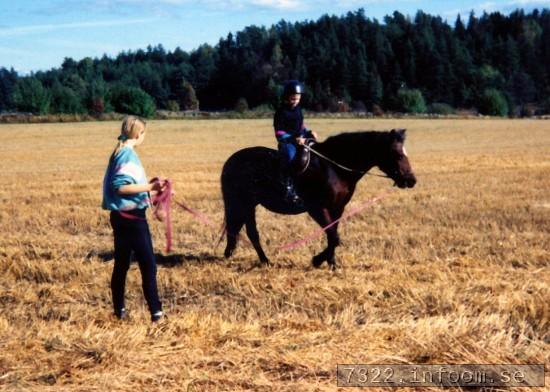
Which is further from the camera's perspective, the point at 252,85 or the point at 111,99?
the point at 252,85

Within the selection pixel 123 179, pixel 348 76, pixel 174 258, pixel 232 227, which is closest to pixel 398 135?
pixel 232 227

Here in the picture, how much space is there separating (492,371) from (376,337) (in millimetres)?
928

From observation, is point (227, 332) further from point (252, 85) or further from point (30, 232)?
point (252, 85)

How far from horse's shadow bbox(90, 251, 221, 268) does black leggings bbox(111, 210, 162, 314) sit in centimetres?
257

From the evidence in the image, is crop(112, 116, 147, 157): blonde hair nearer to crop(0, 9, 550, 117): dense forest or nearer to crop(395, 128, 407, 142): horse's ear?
crop(395, 128, 407, 142): horse's ear

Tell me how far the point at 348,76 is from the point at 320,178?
10086 cm

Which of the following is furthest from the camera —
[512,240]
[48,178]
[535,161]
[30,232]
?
[535,161]

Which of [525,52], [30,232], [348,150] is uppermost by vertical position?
[525,52]

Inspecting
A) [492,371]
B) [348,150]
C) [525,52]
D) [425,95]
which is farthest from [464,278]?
[525,52]

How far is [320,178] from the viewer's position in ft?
29.1

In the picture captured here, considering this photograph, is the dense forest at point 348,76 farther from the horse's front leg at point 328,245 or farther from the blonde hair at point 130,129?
the blonde hair at point 130,129

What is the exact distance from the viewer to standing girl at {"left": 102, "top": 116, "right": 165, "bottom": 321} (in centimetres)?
591

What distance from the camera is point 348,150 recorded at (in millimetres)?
8891

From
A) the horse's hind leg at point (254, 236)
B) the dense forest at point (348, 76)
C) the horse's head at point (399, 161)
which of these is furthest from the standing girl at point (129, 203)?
the dense forest at point (348, 76)
